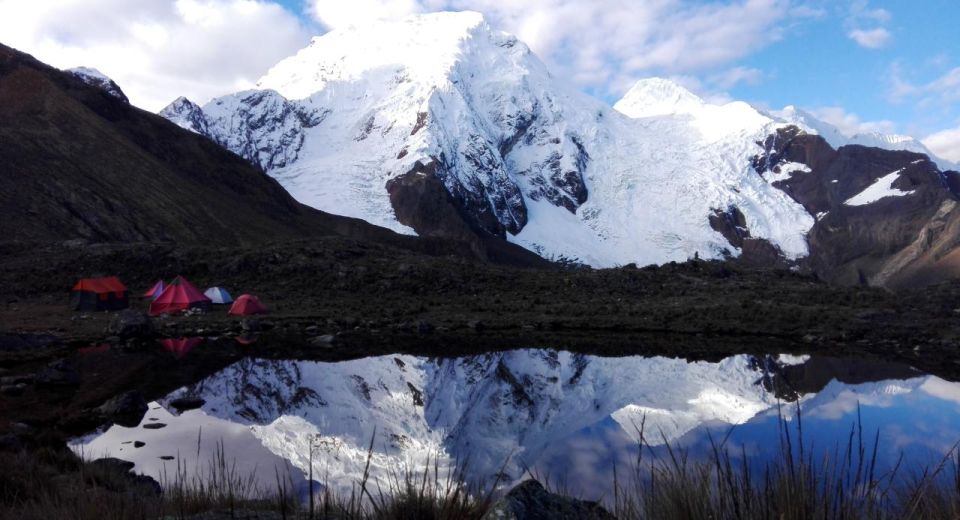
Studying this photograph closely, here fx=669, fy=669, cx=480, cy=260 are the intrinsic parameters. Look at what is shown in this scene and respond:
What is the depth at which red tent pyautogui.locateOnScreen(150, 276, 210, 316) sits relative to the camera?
95.2ft

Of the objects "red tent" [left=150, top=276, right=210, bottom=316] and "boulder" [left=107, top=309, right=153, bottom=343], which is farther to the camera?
"red tent" [left=150, top=276, right=210, bottom=316]

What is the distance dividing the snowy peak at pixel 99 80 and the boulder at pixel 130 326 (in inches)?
2945

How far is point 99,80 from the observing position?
111 metres

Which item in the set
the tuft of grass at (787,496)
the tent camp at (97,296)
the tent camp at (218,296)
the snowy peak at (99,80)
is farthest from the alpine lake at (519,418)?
the snowy peak at (99,80)

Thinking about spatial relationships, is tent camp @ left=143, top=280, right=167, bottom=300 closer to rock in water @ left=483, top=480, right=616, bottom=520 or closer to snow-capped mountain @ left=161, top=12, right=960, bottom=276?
rock in water @ left=483, top=480, right=616, bottom=520

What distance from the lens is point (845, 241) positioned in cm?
16512

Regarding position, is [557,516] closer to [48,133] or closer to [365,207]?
[48,133]

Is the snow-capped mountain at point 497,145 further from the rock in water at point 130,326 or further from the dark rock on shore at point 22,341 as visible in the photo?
the dark rock on shore at point 22,341

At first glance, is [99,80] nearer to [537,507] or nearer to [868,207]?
[537,507]

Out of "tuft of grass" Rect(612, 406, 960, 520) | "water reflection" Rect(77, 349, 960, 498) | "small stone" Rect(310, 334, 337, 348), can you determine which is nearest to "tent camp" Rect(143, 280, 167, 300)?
"small stone" Rect(310, 334, 337, 348)

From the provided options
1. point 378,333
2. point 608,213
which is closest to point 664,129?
point 608,213

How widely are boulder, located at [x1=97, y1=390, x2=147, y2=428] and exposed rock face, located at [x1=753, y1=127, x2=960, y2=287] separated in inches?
5960

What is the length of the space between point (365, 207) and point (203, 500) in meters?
113

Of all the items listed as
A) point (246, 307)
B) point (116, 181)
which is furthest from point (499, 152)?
point (246, 307)
